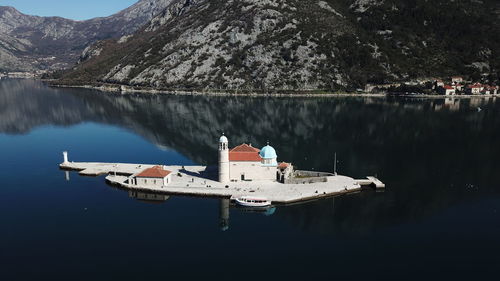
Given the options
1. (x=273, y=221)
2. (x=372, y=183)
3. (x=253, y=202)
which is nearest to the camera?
(x=273, y=221)

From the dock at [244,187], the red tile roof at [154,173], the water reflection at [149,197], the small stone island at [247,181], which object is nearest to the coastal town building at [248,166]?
the small stone island at [247,181]

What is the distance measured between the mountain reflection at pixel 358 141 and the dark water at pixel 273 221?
540 mm

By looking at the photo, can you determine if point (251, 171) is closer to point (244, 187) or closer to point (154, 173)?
point (244, 187)

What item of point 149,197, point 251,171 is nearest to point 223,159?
point 251,171

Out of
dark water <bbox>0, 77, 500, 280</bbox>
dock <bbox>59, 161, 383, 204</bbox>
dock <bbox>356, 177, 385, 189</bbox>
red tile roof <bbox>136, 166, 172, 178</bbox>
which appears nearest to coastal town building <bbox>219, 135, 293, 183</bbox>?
dock <bbox>59, 161, 383, 204</bbox>

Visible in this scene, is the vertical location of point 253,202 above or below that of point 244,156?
below

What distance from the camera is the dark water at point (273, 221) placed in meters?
47.5

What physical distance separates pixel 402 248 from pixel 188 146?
7666 cm

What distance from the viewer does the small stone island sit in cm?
7025

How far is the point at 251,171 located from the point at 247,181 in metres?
2.19

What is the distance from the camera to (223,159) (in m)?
73.2

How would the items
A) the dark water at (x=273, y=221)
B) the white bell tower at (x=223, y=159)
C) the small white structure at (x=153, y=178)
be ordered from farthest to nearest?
1. the small white structure at (x=153, y=178)
2. the white bell tower at (x=223, y=159)
3. the dark water at (x=273, y=221)

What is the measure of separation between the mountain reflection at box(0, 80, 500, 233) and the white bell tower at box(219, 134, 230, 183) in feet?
51.7

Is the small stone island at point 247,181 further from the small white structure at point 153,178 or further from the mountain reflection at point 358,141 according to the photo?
the mountain reflection at point 358,141
